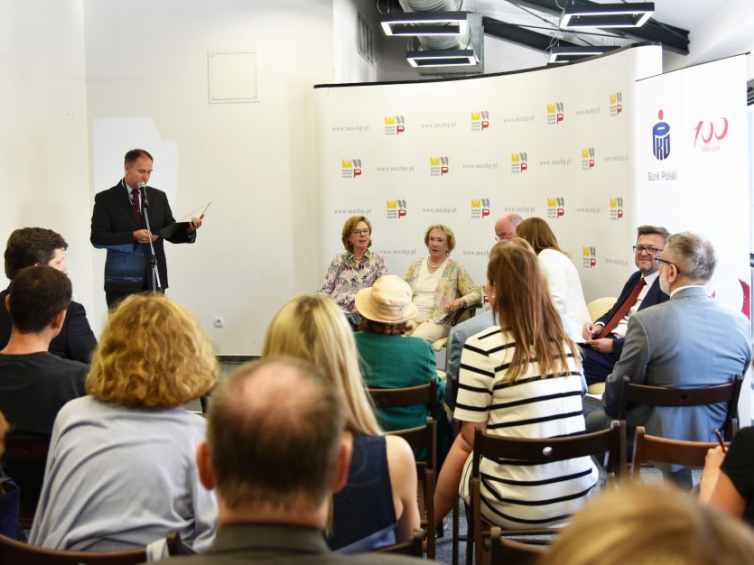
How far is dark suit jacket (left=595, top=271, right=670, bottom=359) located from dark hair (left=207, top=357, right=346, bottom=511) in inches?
136

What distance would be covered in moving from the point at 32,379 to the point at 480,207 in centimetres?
510

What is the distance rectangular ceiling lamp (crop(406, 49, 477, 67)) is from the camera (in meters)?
8.71

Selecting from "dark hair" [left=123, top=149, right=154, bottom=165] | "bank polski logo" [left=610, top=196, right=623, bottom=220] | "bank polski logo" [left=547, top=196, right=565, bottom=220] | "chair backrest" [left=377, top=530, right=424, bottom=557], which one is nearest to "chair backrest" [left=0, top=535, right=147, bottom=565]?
"chair backrest" [left=377, top=530, right=424, bottom=557]

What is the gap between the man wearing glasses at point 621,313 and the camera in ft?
14.8

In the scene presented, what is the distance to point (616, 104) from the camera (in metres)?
5.85

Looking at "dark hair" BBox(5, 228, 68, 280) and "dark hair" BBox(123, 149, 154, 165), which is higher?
"dark hair" BBox(123, 149, 154, 165)

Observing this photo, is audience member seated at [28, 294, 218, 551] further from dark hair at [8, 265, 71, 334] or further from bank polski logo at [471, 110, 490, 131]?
bank polski logo at [471, 110, 490, 131]

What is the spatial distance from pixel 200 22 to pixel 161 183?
161cm

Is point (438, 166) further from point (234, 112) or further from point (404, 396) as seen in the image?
point (404, 396)

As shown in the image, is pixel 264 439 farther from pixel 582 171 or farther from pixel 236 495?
pixel 582 171

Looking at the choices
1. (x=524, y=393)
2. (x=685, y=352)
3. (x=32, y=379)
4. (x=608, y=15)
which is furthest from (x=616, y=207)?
(x=32, y=379)

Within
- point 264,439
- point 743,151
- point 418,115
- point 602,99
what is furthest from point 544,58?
point 264,439

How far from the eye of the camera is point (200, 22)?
7.48 m

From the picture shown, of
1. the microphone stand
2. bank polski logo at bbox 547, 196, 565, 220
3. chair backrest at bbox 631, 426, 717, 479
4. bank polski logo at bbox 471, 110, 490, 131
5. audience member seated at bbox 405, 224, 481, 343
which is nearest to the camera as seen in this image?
chair backrest at bbox 631, 426, 717, 479
